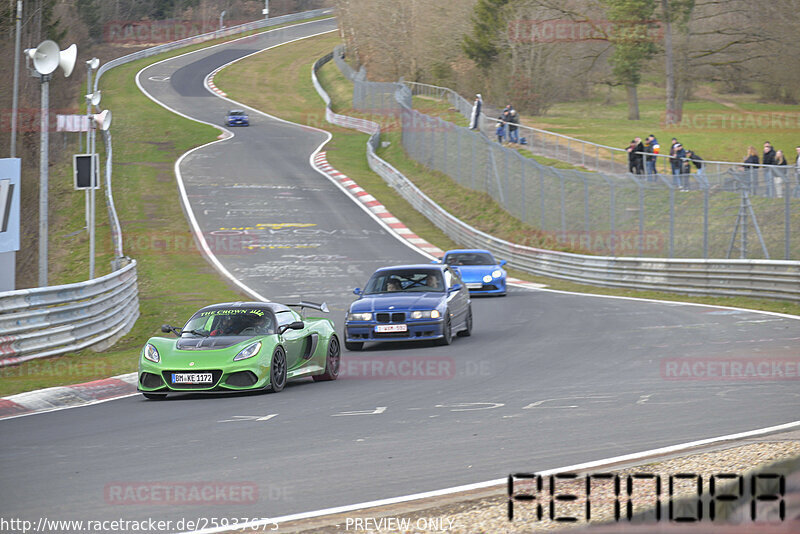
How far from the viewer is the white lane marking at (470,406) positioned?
34.0 ft

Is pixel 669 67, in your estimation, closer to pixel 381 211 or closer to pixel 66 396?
pixel 381 211

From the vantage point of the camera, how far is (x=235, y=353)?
1209 cm

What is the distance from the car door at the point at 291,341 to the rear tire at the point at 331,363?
1.85ft

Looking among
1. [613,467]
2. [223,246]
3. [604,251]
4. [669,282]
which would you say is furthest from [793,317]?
[223,246]

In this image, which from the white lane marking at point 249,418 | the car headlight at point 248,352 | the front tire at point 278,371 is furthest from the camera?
the front tire at point 278,371

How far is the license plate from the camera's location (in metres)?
12.0

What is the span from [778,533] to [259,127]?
225ft

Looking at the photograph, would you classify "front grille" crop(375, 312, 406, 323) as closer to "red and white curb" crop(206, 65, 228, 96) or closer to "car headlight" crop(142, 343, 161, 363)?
"car headlight" crop(142, 343, 161, 363)

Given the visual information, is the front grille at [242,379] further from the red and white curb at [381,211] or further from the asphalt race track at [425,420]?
the red and white curb at [381,211]

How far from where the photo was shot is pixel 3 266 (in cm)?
1694

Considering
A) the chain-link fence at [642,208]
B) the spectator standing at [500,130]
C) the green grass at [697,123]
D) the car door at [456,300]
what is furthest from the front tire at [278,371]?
the green grass at [697,123]

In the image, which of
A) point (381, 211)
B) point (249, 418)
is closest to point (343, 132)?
point (381, 211)

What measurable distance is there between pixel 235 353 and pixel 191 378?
0.59m

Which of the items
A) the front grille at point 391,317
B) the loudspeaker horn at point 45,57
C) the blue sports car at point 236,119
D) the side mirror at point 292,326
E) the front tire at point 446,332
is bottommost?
the front tire at point 446,332
